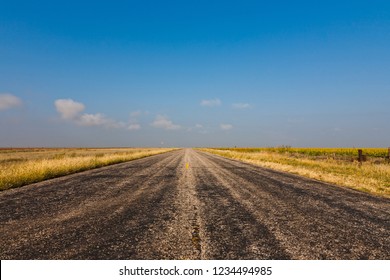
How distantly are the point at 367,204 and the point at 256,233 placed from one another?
4826mm

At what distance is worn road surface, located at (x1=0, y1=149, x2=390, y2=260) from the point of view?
148 inches

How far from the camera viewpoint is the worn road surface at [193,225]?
148 inches

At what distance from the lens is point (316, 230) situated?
191 inches

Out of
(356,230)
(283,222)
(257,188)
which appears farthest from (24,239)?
(257,188)

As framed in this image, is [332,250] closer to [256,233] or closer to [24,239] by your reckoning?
[256,233]

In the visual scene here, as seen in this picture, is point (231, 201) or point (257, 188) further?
point (257, 188)

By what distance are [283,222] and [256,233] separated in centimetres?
109

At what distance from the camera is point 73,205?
6918 millimetres

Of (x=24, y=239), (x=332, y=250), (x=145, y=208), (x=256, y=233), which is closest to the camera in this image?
(x=332, y=250)

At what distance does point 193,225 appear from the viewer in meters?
5.07
